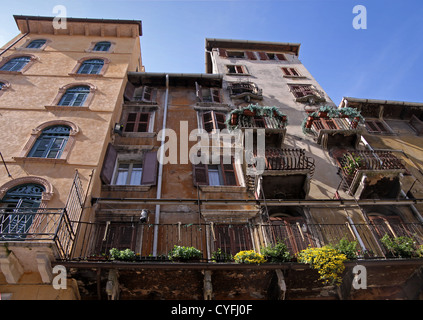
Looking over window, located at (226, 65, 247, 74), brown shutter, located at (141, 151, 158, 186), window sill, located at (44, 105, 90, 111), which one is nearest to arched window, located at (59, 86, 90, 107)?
window sill, located at (44, 105, 90, 111)

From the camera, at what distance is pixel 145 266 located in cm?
765

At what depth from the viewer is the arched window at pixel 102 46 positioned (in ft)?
64.0

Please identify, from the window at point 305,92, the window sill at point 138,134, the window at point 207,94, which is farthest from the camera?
the window at point 305,92

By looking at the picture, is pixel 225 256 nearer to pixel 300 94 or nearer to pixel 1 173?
pixel 1 173

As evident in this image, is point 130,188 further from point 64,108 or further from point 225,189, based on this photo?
point 64,108

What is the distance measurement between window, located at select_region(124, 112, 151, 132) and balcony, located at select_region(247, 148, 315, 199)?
581cm

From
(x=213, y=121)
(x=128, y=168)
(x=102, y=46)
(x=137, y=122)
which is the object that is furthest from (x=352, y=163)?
(x=102, y=46)

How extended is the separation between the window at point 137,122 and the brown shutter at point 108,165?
7.87 feet

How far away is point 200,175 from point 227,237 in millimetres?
3121

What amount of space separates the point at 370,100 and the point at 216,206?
11.6 metres

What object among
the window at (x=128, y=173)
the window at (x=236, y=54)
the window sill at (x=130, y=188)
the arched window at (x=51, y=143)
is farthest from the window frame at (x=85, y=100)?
the window at (x=236, y=54)

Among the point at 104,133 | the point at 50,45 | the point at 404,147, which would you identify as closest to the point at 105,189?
the point at 104,133

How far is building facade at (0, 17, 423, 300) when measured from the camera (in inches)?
321

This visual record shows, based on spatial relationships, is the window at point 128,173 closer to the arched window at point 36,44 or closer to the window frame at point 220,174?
the window frame at point 220,174
